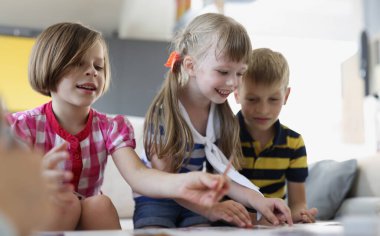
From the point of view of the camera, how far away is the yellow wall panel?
3984mm

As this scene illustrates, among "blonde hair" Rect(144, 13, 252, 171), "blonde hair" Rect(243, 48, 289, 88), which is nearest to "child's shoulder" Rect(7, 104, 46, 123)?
"blonde hair" Rect(144, 13, 252, 171)

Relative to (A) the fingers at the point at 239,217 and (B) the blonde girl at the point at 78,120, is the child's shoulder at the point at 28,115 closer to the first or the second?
(B) the blonde girl at the point at 78,120

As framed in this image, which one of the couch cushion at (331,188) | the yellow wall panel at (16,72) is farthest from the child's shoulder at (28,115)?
the yellow wall panel at (16,72)

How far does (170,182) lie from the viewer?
3.84 feet

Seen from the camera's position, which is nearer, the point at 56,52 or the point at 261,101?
the point at 56,52

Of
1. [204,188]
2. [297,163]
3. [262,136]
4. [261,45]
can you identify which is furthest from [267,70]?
[261,45]

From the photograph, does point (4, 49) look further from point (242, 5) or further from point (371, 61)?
point (371, 61)

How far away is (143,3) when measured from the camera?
417 centimetres

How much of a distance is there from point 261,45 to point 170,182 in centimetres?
396

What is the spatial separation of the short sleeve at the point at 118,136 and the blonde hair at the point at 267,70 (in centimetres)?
43

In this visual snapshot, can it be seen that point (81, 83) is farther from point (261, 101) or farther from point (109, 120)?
point (261, 101)

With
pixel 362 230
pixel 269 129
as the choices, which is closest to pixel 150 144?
pixel 269 129

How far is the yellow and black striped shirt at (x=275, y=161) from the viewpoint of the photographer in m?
1.60

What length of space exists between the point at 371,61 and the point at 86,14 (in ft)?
8.37
